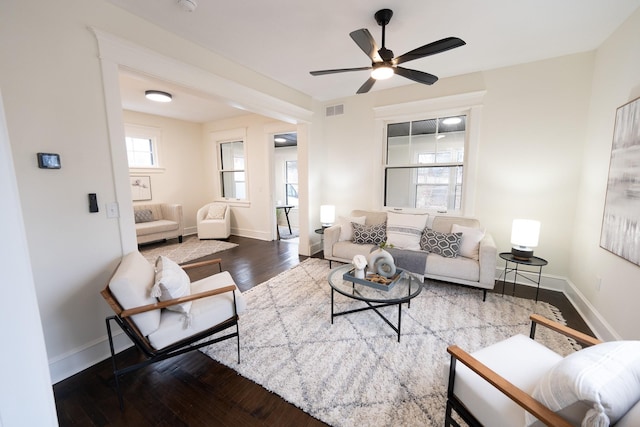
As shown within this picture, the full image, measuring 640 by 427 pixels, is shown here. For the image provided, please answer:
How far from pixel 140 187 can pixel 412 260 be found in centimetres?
578

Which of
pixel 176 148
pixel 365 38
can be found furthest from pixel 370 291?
pixel 176 148

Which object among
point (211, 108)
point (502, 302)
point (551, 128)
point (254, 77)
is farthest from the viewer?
point (211, 108)

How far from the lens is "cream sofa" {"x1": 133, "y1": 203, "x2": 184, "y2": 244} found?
4.96 m

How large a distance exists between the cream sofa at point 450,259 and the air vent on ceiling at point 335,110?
209cm

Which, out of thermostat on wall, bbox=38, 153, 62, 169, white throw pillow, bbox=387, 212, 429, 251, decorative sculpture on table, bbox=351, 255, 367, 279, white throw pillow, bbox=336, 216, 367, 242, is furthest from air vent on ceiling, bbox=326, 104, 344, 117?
thermostat on wall, bbox=38, 153, 62, 169

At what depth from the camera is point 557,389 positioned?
0.89 metres

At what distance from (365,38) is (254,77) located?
6.27 feet

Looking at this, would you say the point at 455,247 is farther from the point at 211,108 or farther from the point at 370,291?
the point at 211,108

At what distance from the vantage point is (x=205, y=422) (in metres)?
1.48

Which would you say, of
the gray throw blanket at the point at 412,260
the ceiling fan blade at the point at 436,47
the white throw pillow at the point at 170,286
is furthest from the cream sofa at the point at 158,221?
the ceiling fan blade at the point at 436,47

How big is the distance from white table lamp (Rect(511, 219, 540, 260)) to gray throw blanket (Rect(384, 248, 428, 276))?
39.6 inches

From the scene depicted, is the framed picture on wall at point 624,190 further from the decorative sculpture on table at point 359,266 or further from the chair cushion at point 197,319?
the chair cushion at point 197,319

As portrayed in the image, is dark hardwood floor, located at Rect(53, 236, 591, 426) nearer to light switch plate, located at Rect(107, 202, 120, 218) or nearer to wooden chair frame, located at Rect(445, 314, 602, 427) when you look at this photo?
wooden chair frame, located at Rect(445, 314, 602, 427)

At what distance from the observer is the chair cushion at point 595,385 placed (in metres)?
0.80
